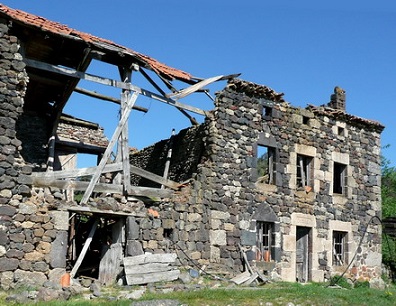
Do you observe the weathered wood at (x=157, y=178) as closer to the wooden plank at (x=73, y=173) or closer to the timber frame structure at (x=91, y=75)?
the timber frame structure at (x=91, y=75)

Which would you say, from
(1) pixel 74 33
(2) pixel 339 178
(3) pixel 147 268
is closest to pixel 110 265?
(3) pixel 147 268

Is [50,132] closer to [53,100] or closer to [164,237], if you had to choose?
[53,100]

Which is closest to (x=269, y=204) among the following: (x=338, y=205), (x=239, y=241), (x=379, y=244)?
(x=239, y=241)

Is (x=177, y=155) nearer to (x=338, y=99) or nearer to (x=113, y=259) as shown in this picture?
(x=113, y=259)

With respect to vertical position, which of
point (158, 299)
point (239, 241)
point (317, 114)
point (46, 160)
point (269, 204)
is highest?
point (317, 114)

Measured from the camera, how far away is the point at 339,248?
55.2 feet

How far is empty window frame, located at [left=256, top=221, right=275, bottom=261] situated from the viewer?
1451cm

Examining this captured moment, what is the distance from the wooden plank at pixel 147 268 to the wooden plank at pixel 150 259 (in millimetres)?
73

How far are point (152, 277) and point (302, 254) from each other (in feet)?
19.5

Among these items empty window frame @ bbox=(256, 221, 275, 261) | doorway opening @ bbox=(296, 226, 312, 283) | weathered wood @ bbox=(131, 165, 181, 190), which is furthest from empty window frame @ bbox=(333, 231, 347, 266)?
weathered wood @ bbox=(131, 165, 181, 190)

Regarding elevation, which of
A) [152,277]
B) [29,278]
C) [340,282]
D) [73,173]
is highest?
[73,173]

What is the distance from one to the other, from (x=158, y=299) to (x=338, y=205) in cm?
902

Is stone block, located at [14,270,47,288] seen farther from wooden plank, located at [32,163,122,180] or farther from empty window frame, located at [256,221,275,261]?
empty window frame, located at [256,221,275,261]

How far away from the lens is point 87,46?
11.5 m
